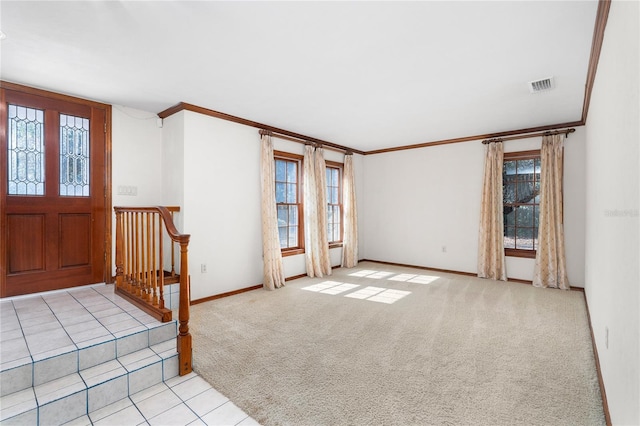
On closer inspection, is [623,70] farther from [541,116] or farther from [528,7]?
[541,116]

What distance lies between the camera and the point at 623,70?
1527 millimetres

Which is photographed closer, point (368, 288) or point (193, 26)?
point (193, 26)

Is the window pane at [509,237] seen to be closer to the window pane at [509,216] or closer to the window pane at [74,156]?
the window pane at [509,216]

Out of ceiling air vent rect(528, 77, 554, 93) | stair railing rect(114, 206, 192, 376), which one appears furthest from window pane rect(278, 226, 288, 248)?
ceiling air vent rect(528, 77, 554, 93)

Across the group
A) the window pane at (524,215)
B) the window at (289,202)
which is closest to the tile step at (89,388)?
the window at (289,202)

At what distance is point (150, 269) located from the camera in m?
2.84

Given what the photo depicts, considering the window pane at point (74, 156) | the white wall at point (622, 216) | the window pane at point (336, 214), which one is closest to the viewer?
the white wall at point (622, 216)

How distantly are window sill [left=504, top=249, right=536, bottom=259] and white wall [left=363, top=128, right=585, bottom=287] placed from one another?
0.07 m

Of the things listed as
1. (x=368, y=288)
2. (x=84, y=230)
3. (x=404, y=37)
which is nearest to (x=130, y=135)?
(x=84, y=230)

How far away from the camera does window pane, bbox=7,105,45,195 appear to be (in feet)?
10.7

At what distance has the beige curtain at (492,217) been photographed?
521 cm

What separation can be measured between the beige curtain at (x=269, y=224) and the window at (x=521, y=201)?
4007 millimetres

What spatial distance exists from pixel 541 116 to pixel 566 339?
3.10 meters

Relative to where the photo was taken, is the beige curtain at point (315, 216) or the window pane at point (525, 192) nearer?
the window pane at point (525, 192)
